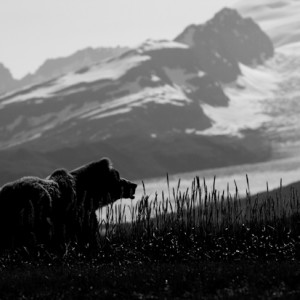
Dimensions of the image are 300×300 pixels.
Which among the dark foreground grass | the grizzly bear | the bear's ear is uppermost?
the bear's ear

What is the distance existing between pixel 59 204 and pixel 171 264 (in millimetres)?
4526

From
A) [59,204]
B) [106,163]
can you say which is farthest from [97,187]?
[59,204]

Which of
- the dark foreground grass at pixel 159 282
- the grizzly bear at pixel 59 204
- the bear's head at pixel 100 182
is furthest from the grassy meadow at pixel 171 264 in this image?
the bear's head at pixel 100 182

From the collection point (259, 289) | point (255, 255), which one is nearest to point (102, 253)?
point (255, 255)

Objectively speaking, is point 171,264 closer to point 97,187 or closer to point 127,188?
point 97,187

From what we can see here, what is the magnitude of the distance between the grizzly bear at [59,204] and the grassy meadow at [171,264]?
0.42 metres

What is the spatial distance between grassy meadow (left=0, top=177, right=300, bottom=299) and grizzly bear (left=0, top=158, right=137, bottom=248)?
0.42 metres

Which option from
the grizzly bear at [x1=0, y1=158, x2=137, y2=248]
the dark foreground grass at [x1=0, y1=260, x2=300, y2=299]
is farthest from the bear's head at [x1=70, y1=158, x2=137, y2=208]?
the dark foreground grass at [x1=0, y1=260, x2=300, y2=299]

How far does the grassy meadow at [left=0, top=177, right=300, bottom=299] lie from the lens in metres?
13.4

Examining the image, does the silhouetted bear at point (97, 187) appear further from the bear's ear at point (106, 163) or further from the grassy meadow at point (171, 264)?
the grassy meadow at point (171, 264)

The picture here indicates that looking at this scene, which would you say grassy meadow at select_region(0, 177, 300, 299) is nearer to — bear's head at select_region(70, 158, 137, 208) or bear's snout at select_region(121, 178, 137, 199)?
bear's snout at select_region(121, 178, 137, 199)

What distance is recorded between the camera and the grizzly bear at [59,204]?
19438mm

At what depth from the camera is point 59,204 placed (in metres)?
20.7

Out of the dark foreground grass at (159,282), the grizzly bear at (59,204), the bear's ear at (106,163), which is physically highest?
the bear's ear at (106,163)
